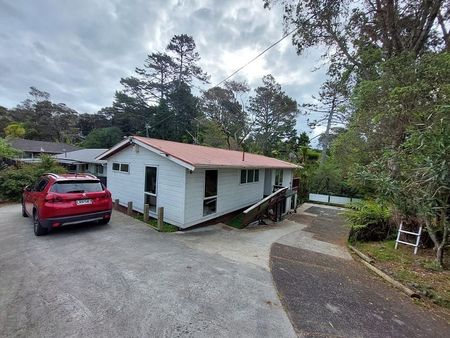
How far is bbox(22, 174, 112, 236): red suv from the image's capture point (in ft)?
19.4

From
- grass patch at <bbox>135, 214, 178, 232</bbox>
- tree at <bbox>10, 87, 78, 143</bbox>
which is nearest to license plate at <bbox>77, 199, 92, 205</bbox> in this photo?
grass patch at <bbox>135, 214, 178, 232</bbox>

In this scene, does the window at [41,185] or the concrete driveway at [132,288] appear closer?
the concrete driveway at [132,288]

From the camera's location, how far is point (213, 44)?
13.6m

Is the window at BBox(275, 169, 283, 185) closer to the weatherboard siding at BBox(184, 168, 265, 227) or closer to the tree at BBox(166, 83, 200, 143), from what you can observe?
the weatherboard siding at BBox(184, 168, 265, 227)

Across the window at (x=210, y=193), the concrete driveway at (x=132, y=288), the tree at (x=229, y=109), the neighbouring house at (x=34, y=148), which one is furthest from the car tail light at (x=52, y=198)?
the neighbouring house at (x=34, y=148)

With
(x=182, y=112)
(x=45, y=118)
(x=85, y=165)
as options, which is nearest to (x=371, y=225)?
(x=85, y=165)

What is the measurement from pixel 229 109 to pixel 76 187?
92.6ft

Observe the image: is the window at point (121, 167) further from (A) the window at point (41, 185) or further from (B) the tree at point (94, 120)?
(B) the tree at point (94, 120)

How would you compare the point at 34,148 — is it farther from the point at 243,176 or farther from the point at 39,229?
the point at 243,176

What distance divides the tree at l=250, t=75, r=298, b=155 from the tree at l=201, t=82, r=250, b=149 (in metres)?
1.92

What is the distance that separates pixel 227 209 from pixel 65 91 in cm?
4977

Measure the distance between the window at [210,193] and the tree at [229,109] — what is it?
72.4 ft

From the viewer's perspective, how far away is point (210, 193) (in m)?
8.99

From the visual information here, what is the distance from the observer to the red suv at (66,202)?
590 centimetres
